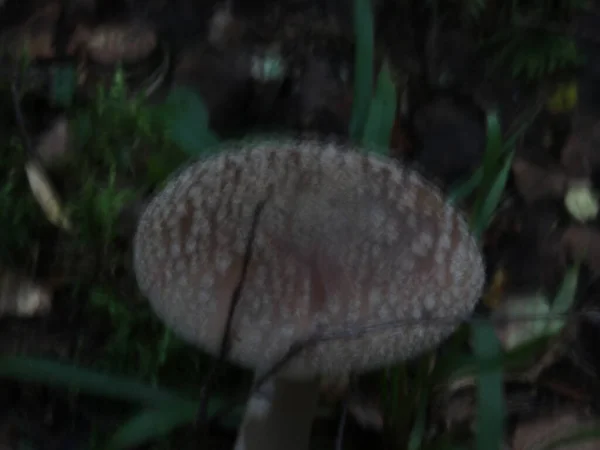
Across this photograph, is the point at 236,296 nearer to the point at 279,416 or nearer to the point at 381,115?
the point at 279,416

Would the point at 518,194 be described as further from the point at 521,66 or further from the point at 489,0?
the point at 489,0

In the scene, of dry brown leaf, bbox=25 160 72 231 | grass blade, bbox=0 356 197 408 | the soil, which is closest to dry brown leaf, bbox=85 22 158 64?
the soil

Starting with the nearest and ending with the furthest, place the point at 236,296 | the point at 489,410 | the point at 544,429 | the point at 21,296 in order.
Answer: the point at 236,296
the point at 489,410
the point at 544,429
the point at 21,296

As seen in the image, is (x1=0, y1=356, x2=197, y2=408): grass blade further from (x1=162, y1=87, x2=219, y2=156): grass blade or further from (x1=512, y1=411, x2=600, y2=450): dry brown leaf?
(x1=512, y1=411, x2=600, y2=450): dry brown leaf

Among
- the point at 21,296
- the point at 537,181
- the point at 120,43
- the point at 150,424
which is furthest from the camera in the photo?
the point at 120,43

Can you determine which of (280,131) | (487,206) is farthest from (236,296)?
(280,131)
